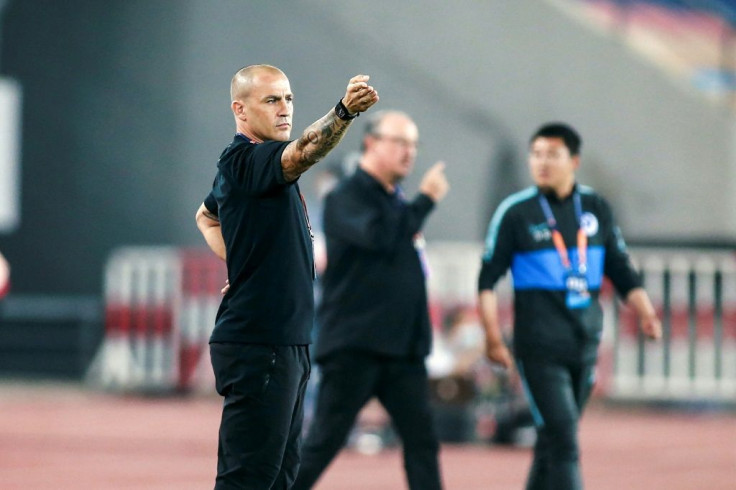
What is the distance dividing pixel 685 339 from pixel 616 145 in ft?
8.28

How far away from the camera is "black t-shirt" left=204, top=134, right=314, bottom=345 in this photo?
17.7 feet

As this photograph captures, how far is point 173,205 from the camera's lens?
1836cm

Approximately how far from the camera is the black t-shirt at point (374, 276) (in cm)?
769

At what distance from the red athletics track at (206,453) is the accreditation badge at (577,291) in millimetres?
2371

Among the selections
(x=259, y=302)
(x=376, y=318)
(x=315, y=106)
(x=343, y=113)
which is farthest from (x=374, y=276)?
(x=315, y=106)

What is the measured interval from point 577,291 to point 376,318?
3.20 feet

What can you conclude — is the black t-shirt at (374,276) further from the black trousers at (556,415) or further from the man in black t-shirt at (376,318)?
the black trousers at (556,415)

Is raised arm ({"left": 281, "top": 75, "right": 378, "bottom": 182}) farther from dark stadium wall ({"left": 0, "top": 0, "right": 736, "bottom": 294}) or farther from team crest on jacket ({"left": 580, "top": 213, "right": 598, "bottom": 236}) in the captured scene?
dark stadium wall ({"left": 0, "top": 0, "right": 736, "bottom": 294})

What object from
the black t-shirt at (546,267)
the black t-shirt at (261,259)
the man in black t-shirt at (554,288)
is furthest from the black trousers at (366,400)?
the black t-shirt at (261,259)

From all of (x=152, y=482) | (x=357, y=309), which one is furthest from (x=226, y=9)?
→ (x=357, y=309)

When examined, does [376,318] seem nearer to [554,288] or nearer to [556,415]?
[554,288]

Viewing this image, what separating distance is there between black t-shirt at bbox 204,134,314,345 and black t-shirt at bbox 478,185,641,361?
86.7 inches

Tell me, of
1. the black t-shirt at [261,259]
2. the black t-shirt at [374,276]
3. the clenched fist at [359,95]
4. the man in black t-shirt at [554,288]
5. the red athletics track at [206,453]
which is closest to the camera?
the clenched fist at [359,95]

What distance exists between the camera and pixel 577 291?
755 centimetres
